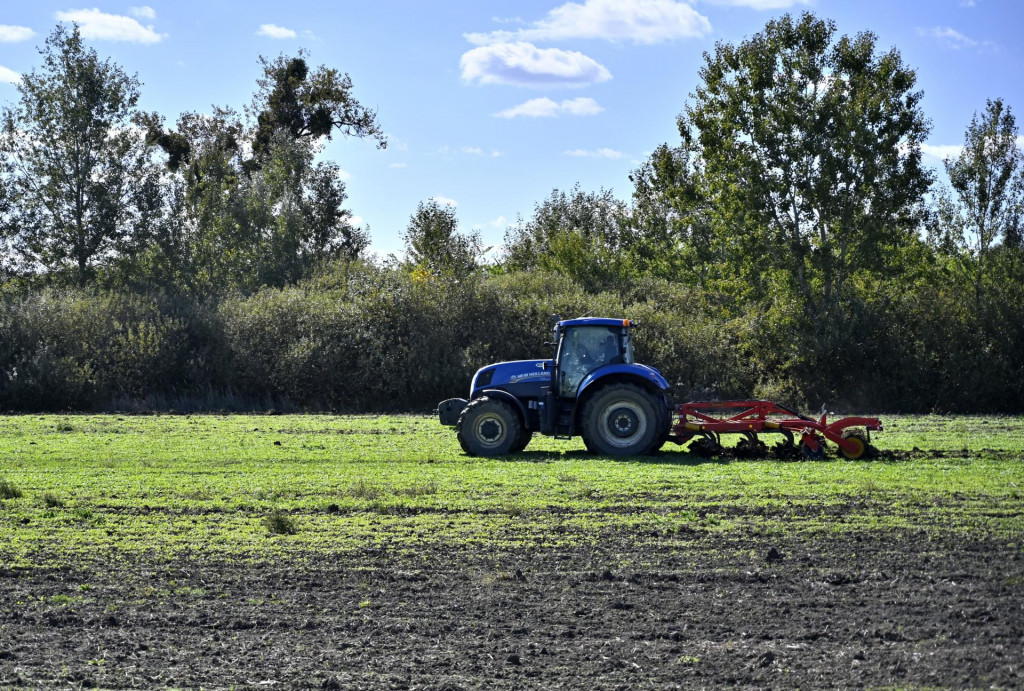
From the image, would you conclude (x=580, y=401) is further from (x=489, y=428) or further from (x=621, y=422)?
(x=489, y=428)

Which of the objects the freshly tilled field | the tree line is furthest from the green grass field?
the tree line

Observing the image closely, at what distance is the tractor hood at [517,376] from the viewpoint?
18547 mm

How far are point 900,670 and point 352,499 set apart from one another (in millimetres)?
7882

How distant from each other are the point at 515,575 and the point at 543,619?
4.53ft

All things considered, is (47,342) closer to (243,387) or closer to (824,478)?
(243,387)

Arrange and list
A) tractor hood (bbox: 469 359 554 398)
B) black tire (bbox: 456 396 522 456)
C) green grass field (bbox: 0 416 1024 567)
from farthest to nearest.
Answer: tractor hood (bbox: 469 359 554 398), black tire (bbox: 456 396 522 456), green grass field (bbox: 0 416 1024 567)

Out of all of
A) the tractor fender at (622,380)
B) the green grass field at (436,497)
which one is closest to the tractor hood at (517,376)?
the tractor fender at (622,380)

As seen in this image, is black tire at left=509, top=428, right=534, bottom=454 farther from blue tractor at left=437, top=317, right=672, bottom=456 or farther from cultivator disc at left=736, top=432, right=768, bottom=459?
cultivator disc at left=736, top=432, right=768, bottom=459

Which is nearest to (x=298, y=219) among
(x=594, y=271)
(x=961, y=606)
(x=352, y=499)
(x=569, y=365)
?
(x=594, y=271)

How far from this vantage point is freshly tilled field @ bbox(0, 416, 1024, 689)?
7020 mm

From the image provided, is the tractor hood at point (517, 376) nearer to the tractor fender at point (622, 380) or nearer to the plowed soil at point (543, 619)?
the tractor fender at point (622, 380)

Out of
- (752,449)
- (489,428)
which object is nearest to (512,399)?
(489,428)

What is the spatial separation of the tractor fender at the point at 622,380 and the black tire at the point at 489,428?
1017 millimetres

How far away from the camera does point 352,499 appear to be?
1352 cm
